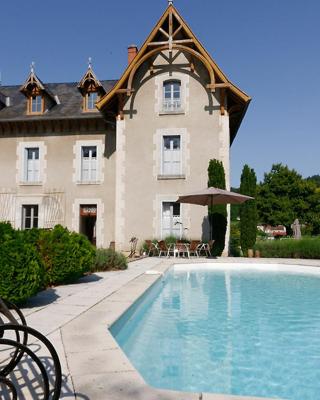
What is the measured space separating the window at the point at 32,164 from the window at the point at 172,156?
22.6ft

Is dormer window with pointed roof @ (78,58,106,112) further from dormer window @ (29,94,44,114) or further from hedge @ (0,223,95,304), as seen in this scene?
hedge @ (0,223,95,304)

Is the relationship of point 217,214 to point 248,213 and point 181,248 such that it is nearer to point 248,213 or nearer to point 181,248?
point 248,213

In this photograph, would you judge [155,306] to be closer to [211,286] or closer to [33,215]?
[211,286]

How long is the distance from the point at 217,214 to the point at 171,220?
2167mm

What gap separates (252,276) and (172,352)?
7208 millimetres

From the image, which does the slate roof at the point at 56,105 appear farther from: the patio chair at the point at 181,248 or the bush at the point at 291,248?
the bush at the point at 291,248

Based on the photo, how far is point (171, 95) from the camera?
56.4 feet

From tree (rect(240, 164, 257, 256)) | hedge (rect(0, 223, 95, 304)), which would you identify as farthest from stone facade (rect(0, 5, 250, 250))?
hedge (rect(0, 223, 95, 304))

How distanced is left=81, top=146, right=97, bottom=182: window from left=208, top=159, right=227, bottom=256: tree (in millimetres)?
6210

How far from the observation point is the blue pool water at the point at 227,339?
350 cm

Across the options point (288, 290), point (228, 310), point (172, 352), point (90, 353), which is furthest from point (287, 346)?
point (288, 290)

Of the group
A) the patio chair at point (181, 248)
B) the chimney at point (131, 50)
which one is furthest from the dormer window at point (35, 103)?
the patio chair at point (181, 248)

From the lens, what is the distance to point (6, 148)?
19016 mm

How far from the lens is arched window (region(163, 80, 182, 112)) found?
1705 cm
